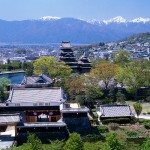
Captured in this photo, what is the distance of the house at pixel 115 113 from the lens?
43281 millimetres

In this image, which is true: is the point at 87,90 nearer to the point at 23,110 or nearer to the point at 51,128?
the point at 23,110

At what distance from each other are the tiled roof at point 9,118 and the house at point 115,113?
9.12m

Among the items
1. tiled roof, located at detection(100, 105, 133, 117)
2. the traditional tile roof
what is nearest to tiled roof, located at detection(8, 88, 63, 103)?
tiled roof, located at detection(100, 105, 133, 117)

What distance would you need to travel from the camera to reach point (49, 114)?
42.3 meters

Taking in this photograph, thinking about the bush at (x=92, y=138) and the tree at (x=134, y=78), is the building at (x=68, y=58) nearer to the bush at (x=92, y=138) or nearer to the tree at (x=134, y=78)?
the tree at (x=134, y=78)

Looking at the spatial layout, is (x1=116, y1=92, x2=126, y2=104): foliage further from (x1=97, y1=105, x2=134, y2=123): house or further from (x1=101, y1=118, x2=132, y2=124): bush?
(x1=101, y1=118, x2=132, y2=124): bush

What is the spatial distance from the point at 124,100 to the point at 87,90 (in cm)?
572

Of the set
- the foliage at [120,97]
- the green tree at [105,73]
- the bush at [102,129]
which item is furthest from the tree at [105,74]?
the bush at [102,129]

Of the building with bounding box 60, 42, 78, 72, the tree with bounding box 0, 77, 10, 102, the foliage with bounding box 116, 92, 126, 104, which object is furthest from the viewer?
the building with bounding box 60, 42, 78, 72

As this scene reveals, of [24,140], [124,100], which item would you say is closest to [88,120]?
[24,140]

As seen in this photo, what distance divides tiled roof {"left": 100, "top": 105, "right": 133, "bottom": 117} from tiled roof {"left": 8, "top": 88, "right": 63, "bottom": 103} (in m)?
4.25

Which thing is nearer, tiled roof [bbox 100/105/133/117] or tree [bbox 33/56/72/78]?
tiled roof [bbox 100/105/133/117]

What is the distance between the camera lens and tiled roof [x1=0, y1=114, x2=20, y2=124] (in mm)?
37047

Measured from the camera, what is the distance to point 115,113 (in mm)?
43781
